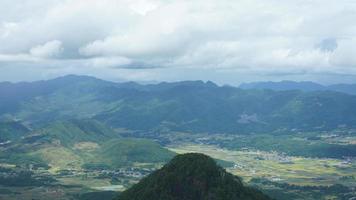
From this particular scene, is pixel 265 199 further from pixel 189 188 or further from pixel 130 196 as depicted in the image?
pixel 130 196

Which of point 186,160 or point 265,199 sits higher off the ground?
point 186,160

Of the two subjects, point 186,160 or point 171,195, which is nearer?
point 171,195

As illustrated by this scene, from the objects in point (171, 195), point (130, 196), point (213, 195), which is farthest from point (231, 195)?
point (130, 196)

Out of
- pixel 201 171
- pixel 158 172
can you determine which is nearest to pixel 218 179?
pixel 201 171

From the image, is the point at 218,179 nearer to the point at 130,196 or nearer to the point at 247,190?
the point at 247,190

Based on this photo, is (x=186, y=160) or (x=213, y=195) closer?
(x=213, y=195)
